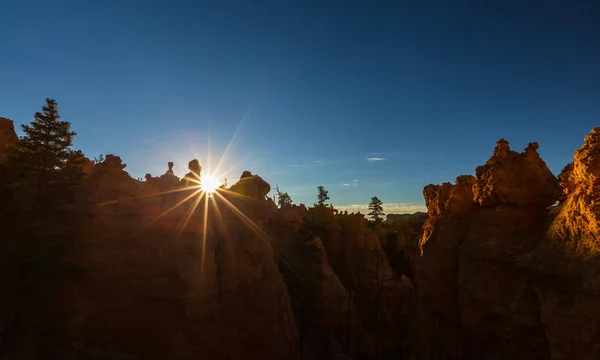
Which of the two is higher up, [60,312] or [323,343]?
[60,312]

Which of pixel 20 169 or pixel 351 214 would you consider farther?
pixel 351 214

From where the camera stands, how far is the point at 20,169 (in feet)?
55.0

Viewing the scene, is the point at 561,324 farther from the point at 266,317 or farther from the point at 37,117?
the point at 37,117

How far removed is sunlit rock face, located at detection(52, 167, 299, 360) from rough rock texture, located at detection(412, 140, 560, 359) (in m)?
8.52

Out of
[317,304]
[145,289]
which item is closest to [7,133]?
[145,289]

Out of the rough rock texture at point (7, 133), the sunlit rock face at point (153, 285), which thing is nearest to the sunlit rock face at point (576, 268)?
the sunlit rock face at point (153, 285)

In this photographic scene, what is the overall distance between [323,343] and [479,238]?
713 inches

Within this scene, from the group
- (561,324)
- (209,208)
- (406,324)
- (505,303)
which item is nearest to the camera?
(561,324)

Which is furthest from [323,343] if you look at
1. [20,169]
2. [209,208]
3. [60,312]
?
[20,169]

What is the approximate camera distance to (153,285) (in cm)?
1408

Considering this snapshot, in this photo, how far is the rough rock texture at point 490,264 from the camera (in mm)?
11289

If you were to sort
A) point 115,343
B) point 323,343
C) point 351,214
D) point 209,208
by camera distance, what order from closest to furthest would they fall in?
point 115,343, point 209,208, point 323,343, point 351,214

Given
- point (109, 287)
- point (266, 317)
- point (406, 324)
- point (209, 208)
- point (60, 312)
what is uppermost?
point (209, 208)

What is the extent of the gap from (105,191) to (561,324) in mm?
16364
